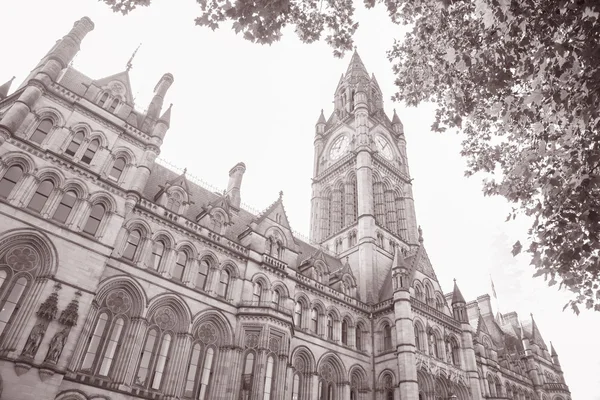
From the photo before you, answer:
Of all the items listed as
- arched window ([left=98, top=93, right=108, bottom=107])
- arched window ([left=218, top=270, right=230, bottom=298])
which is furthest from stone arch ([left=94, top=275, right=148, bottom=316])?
arched window ([left=98, top=93, right=108, bottom=107])

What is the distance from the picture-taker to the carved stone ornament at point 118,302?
2031 centimetres

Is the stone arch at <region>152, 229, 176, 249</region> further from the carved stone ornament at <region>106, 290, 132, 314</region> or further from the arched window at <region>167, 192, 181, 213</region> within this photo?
the carved stone ornament at <region>106, 290, 132, 314</region>

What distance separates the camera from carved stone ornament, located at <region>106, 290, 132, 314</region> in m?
20.3

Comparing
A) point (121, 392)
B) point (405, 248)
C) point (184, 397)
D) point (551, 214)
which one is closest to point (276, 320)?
point (184, 397)

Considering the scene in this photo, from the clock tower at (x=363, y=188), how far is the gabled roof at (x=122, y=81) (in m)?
22.2

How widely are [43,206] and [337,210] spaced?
98.2 feet

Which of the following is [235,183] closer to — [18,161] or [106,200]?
[106,200]

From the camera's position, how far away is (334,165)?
4788 cm

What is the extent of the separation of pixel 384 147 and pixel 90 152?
34.0 m

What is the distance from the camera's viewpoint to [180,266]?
23.9 metres

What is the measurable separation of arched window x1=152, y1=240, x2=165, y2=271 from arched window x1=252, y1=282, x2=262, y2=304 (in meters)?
6.00

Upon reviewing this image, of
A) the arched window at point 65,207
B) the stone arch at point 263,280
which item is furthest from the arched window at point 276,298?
the arched window at point 65,207

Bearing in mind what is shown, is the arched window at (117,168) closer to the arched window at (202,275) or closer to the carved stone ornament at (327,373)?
the arched window at (202,275)

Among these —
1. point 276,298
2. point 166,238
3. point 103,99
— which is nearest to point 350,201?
point 276,298
